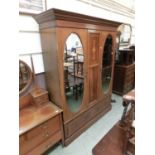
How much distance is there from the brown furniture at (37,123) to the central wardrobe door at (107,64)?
1.18 meters

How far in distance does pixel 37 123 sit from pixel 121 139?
4.39ft

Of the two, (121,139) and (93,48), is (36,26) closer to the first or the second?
(93,48)

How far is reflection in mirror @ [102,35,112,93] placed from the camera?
2.35m

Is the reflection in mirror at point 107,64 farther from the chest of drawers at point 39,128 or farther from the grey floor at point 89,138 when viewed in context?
the chest of drawers at point 39,128

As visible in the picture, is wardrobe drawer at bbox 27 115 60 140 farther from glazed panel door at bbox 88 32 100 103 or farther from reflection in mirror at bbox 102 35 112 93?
reflection in mirror at bbox 102 35 112 93

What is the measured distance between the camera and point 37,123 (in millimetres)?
1514

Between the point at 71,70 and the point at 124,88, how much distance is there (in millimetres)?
2175

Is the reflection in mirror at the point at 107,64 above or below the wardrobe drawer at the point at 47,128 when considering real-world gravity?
above

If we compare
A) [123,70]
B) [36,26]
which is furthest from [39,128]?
[123,70]

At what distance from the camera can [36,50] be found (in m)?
1.84

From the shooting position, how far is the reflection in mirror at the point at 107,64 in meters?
2.35

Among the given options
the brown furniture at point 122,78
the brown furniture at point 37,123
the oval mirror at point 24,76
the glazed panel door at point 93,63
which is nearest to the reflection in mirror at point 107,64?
the glazed panel door at point 93,63
